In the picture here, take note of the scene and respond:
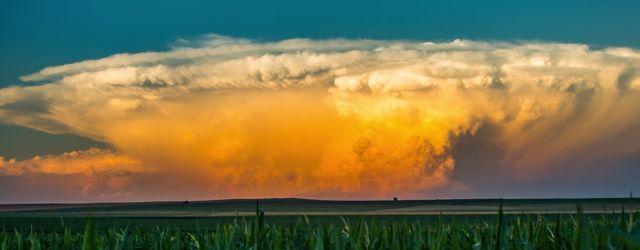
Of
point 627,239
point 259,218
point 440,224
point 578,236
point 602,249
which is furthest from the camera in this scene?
point 440,224

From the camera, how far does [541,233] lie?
5.75 metres

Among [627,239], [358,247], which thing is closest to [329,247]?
[358,247]

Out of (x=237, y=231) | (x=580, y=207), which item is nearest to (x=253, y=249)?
(x=580, y=207)

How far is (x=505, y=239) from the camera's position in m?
4.79

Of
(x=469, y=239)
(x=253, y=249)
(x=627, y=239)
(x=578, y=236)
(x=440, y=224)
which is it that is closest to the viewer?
(x=578, y=236)

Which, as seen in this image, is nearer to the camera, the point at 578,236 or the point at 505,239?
the point at 578,236

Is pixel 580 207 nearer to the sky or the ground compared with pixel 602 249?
nearer to the sky

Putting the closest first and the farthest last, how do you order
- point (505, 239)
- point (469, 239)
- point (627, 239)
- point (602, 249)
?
1. point (602, 249)
2. point (627, 239)
3. point (505, 239)
4. point (469, 239)

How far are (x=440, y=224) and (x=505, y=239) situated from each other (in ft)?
3.05

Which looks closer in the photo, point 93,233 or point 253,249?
point 93,233

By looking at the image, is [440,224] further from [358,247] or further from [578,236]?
[578,236]

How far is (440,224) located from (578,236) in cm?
302

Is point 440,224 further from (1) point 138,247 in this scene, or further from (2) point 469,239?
(1) point 138,247

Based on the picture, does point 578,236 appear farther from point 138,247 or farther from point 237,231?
point 237,231
